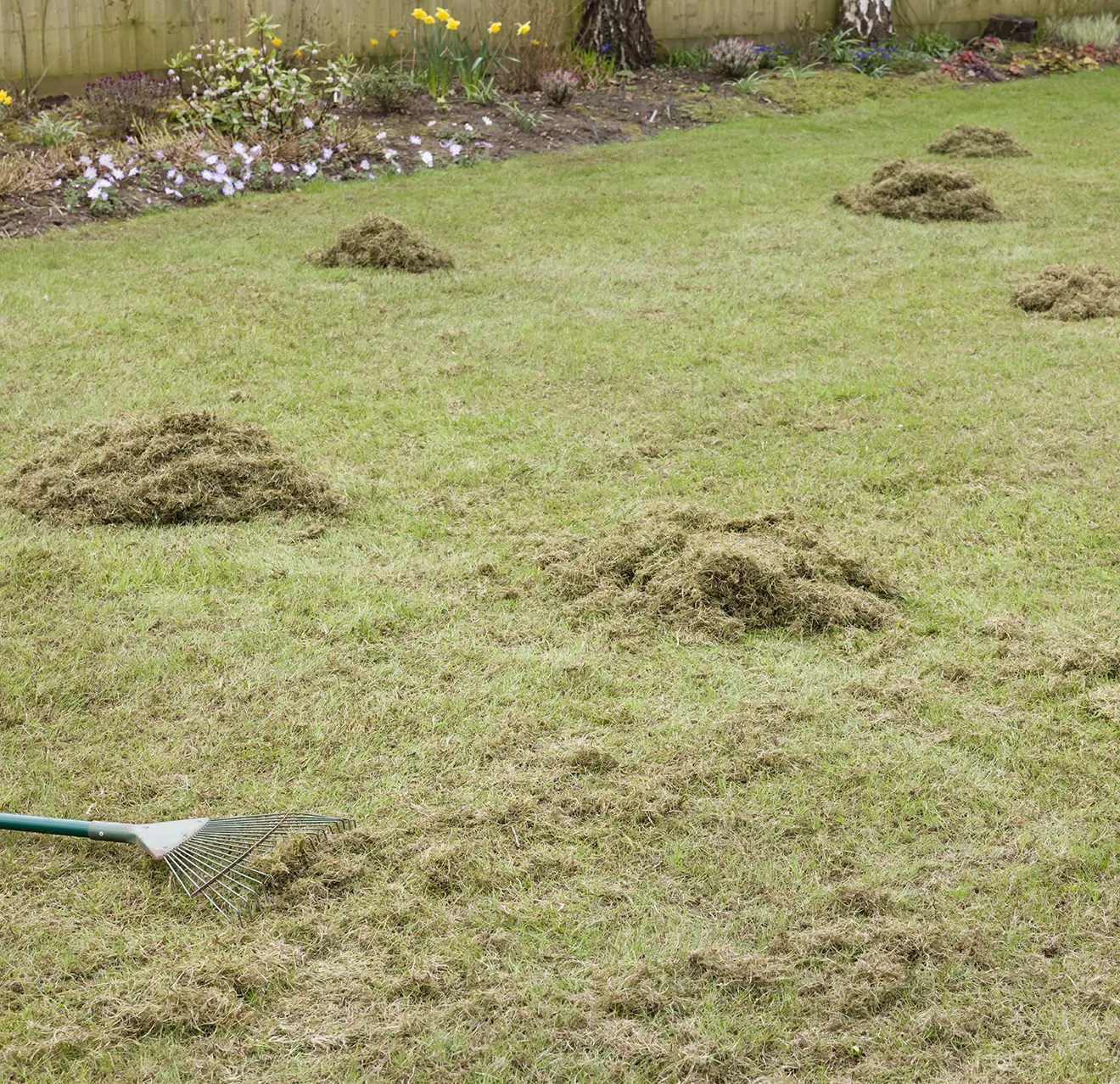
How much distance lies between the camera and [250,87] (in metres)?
9.15

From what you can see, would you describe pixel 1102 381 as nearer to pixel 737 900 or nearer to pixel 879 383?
pixel 879 383

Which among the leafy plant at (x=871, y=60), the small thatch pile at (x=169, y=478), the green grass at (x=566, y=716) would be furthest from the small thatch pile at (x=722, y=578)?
the leafy plant at (x=871, y=60)

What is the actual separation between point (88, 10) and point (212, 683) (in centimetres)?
865

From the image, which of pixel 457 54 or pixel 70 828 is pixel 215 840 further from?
pixel 457 54

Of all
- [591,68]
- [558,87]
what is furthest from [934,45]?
[558,87]

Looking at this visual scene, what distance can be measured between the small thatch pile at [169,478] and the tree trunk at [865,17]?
36.9ft

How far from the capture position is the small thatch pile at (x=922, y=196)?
25.7ft

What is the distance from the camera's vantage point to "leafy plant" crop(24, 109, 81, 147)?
28.0 ft

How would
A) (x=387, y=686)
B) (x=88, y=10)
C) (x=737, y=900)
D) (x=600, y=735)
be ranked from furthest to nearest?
(x=88, y=10), (x=387, y=686), (x=600, y=735), (x=737, y=900)

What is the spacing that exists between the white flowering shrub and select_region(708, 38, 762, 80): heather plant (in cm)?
398

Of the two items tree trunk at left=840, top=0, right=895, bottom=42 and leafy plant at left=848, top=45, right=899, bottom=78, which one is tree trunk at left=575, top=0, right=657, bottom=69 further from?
tree trunk at left=840, top=0, right=895, bottom=42

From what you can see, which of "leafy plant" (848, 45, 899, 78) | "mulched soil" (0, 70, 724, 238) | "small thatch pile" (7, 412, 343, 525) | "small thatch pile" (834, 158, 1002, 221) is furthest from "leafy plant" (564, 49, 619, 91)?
"small thatch pile" (7, 412, 343, 525)

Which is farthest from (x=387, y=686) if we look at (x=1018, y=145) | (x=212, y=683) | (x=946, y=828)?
(x=1018, y=145)

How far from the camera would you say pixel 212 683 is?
3131 mm
